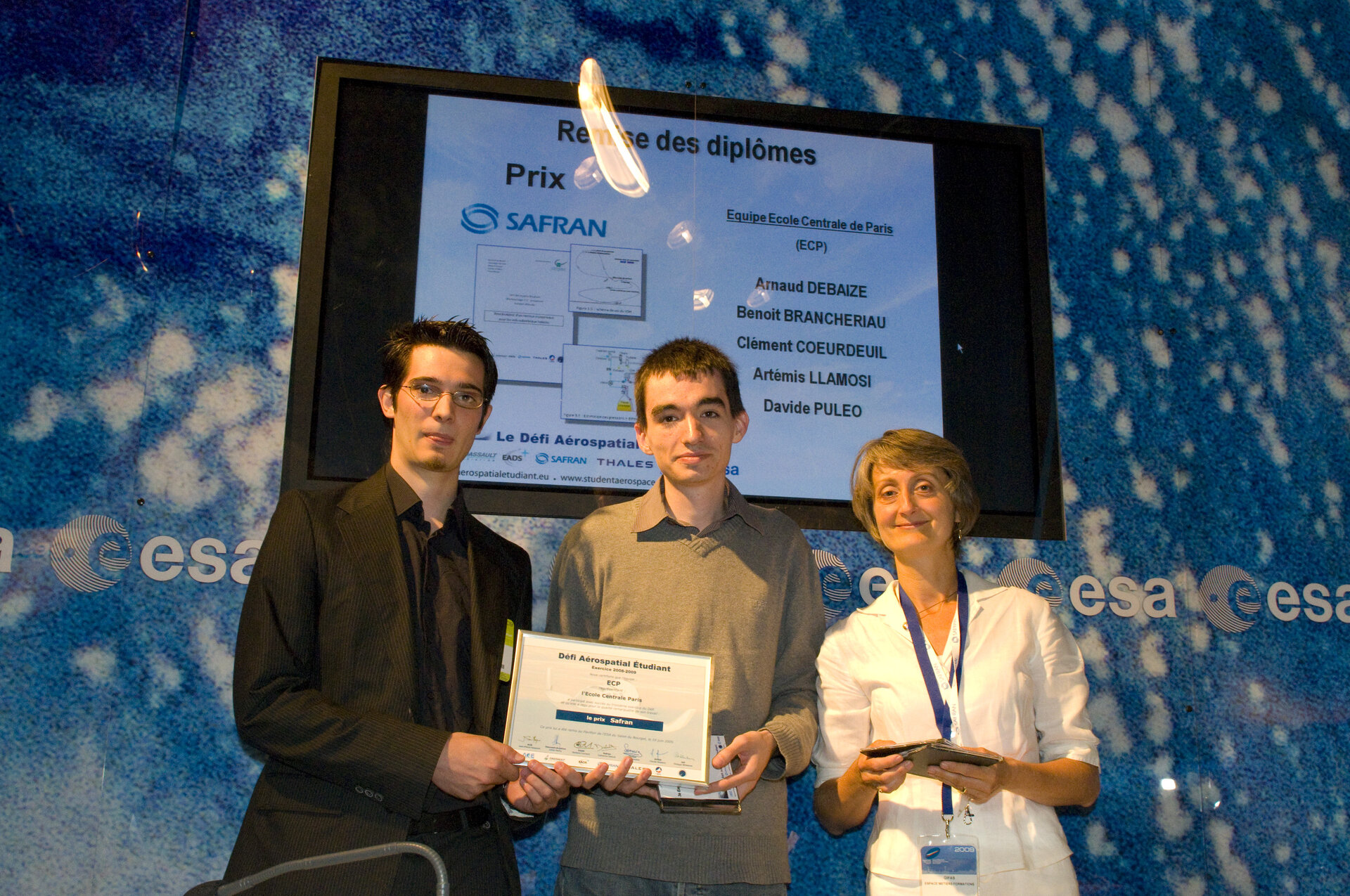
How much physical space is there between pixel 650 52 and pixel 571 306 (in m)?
0.91

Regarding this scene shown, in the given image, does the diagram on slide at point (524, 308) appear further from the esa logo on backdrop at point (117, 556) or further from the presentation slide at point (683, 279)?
the esa logo on backdrop at point (117, 556)

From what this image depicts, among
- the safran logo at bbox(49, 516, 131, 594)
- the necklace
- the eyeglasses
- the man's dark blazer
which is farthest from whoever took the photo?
the safran logo at bbox(49, 516, 131, 594)

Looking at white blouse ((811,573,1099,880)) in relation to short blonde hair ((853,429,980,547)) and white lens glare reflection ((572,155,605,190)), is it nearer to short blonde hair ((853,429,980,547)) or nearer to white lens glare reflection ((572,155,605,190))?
short blonde hair ((853,429,980,547))

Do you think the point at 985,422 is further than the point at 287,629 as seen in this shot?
Yes

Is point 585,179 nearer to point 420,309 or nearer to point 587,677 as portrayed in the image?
point 420,309

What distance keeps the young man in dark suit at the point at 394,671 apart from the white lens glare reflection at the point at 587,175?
996 mm

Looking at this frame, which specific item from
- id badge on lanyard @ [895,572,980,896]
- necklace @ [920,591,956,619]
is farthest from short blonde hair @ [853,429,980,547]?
id badge on lanyard @ [895,572,980,896]

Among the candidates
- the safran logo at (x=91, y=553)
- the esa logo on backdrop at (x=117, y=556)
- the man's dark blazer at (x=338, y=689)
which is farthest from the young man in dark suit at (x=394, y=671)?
the safran logo at (x=91, y=553)

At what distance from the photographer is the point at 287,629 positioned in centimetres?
188

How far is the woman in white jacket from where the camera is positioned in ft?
6.61

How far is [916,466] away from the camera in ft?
7.74

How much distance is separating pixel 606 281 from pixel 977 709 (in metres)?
1.63

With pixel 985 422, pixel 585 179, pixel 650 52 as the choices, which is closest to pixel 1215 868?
pixel 985 422

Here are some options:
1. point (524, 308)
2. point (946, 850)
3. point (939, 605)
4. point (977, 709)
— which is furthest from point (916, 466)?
point (524, 308)
